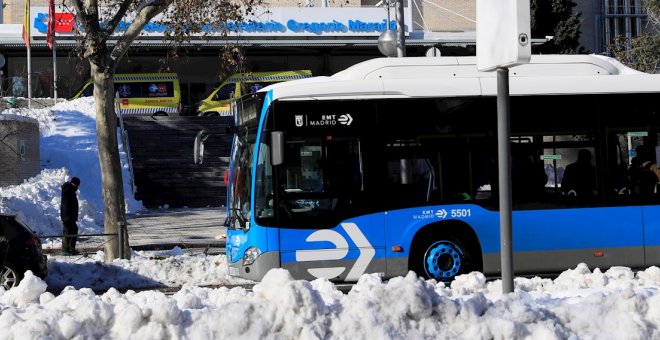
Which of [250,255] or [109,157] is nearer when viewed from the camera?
[250,255]

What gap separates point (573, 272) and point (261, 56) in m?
44.2

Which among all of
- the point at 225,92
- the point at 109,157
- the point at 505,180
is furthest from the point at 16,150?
the point at 505,180

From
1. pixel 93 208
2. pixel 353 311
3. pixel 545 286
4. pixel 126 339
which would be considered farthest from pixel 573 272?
pixel 93 208

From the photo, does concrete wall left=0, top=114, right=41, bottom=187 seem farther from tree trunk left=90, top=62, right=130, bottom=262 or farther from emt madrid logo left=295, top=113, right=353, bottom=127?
emt madrid logo left=295, top=113, right=353, bottom=127

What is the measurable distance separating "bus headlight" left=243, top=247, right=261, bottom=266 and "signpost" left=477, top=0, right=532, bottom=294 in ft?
19.2

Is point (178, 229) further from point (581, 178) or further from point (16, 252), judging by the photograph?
point (581, 178)

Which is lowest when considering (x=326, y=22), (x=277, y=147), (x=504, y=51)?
(x=277, y=147)

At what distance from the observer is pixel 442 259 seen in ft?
42.8

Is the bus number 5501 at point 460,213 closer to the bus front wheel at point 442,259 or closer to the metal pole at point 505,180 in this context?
the bus front wheel at point 442,259

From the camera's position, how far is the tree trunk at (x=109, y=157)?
16.6 meters

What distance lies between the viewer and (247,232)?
1287 centimetres

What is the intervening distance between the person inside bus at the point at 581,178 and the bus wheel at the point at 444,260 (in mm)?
1743

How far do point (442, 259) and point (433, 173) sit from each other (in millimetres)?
1196

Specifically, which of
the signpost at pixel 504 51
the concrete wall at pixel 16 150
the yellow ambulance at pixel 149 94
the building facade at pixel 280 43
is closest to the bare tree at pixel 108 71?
the signpost at pixel 504 51
